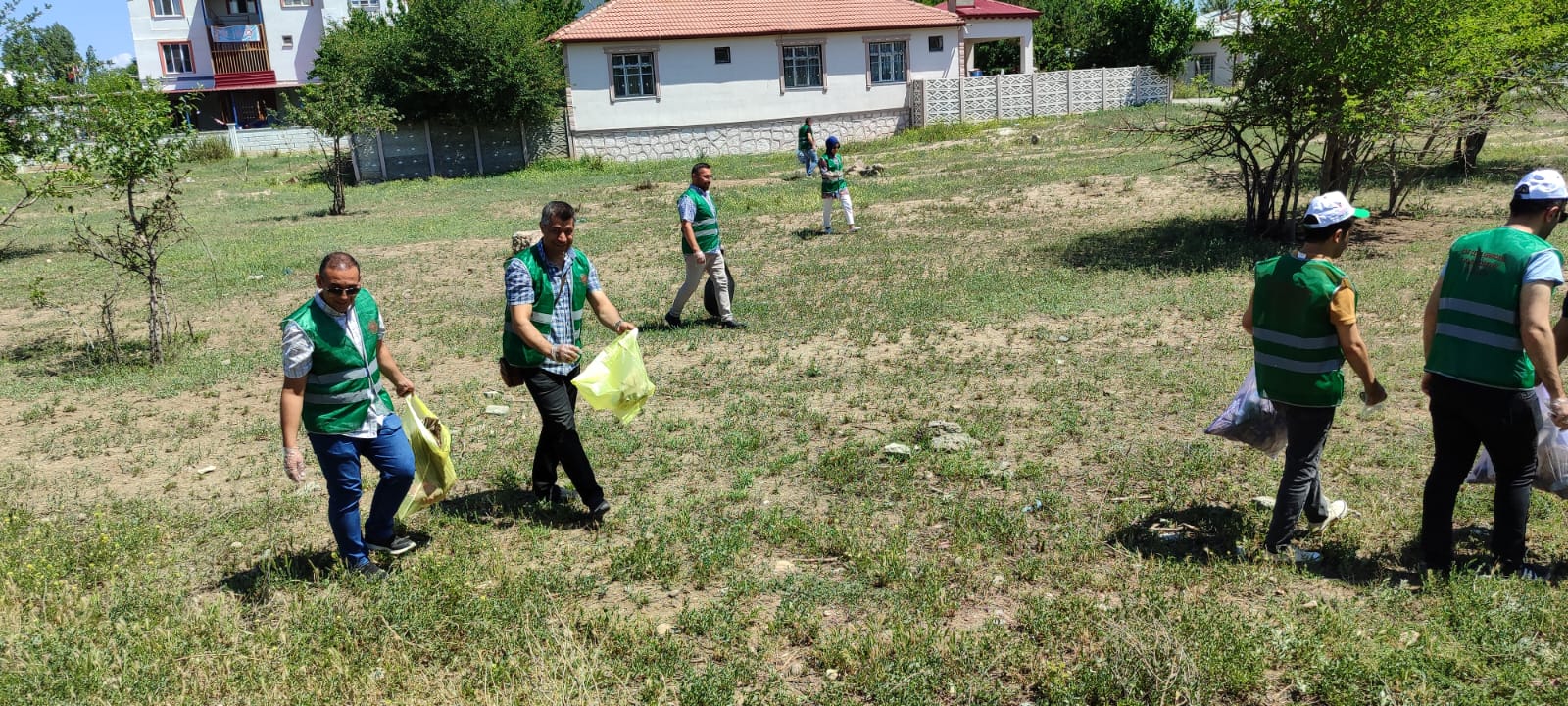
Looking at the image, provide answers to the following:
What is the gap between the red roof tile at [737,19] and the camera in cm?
2930

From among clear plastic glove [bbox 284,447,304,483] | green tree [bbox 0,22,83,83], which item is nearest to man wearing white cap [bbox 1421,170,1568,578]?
clear plastic glove [bbox 284,447,304,483]

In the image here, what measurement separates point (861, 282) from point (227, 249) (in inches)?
450

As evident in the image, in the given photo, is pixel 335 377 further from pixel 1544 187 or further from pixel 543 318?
pixel 1544 187

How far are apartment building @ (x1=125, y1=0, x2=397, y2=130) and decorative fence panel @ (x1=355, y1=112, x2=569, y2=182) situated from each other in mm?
19577

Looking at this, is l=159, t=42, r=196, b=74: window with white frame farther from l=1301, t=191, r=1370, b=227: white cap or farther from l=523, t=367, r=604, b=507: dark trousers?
l=1301, t=191, r=1370, b=227: white cap

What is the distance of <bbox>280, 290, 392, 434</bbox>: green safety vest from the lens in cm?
446

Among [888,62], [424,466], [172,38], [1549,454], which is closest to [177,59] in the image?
[172,38]

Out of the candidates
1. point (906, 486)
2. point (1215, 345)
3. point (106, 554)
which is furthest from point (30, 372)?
point (1215, 345)

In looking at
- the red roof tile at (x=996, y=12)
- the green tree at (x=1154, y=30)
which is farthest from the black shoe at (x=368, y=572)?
the green tree at (x=1154, y=30)

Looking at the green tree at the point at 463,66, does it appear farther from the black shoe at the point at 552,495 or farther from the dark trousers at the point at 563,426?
the dark trousers at the point at 563,426

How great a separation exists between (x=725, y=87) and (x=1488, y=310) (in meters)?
28.1

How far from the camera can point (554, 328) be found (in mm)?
5344

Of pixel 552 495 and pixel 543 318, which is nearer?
pixel 543 318

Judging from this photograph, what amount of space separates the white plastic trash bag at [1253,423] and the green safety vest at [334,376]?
398 cm
